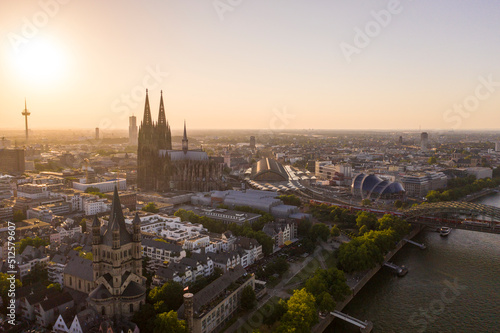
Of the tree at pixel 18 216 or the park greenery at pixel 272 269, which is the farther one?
the tree at pixel 18 216

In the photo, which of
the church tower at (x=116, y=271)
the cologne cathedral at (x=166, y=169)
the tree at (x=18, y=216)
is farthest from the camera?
the cologne cathedral at (x=166, y=169)

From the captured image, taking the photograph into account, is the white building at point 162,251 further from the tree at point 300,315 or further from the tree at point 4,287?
the tree at point 300,315

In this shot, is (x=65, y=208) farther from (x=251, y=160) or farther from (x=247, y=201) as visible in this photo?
(x=251, y=160)

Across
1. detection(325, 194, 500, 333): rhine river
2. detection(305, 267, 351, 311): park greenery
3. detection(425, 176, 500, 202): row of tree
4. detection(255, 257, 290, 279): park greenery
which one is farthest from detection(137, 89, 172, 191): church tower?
detection(425, 176, 500, 202): row of tree

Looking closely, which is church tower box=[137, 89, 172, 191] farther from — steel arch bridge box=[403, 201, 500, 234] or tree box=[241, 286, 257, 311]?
tree box=[241, 286, 257, 311]

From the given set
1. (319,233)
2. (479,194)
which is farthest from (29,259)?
(479,194)

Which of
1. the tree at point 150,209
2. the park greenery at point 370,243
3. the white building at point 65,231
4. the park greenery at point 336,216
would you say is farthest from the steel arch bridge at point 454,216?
the white building at point 65,231
